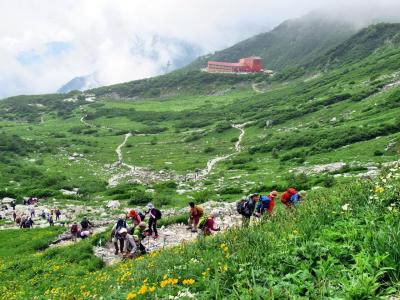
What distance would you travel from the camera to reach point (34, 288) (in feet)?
62.6

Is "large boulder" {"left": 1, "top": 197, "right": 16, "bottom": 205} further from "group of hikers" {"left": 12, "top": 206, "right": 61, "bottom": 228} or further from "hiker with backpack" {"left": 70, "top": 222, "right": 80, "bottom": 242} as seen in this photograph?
"hiker with backpack" {"left": 70, "top": 222, "right": 80, "bottom": 242}

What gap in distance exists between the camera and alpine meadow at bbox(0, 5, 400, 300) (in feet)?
28.4

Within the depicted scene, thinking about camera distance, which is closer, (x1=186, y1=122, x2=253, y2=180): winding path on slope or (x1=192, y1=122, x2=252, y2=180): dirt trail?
(x1=186, y1=122, x2=253, y2=180): winding path on slope

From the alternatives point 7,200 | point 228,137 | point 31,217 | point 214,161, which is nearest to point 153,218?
point 31,217

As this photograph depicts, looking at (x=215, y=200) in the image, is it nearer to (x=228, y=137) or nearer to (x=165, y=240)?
(x=165, y=240)

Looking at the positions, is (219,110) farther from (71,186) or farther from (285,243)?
(285,243)

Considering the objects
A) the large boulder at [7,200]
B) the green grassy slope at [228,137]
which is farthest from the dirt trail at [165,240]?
the large boulder at [7,200]

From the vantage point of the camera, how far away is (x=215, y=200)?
132 ft

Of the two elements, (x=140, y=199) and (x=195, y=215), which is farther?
(x=140, y=199)

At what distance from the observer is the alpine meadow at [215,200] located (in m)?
8.66

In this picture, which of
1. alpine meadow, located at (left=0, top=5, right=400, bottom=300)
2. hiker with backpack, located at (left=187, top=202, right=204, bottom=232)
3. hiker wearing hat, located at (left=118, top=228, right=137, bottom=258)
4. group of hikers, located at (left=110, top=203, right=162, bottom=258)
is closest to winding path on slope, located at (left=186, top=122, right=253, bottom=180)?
alpine meadow, located at (left=0, top=5, right=400, bottom=300)

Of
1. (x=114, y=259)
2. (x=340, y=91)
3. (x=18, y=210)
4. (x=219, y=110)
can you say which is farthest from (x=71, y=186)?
(x=219, y=110)

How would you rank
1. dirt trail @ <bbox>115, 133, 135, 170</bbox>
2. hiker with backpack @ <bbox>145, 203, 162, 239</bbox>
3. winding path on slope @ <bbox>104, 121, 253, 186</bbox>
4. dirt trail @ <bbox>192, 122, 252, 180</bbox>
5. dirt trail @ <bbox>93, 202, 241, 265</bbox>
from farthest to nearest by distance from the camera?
dirt trail @ <bbox>115, 133, 135, 170</bbox>, winding path on slope @ <bbox>104, 121, 253, 186</bbox>, dirt trail @ <bbox>192, 122, 252, 180</bbox>, hiker with backpack @ <bbox>145, 203, 162, 239</bbox>, dirt trail @ <bbox>93, 202, 241, 265</bbox>

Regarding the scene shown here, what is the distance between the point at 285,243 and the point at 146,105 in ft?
630
